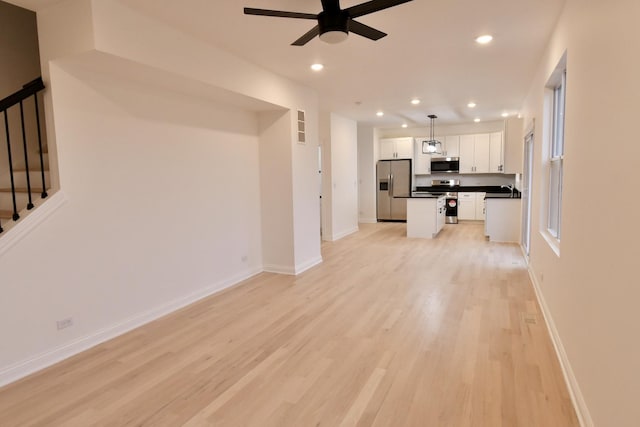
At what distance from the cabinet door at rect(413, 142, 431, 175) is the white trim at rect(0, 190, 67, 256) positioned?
899cm

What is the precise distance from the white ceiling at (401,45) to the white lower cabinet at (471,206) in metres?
3.89

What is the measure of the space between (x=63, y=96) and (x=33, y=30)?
64.4 inches

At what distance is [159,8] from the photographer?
2.90 meters

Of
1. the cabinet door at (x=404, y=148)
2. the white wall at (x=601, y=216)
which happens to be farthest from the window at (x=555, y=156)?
the cabinet door at (x=404, y=148)

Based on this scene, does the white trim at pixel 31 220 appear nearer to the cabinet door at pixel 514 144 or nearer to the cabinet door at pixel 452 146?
the cabinet door at pixel 514 144

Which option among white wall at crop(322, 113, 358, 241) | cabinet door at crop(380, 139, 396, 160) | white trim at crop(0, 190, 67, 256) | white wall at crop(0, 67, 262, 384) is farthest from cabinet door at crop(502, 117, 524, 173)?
white trim at crop(0, 190, 67, 256)

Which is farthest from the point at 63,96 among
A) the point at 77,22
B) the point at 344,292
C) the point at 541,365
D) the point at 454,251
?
the point at 454,251

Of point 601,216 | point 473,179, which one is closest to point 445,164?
point 473,179

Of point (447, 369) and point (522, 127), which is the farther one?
point (522, 127)

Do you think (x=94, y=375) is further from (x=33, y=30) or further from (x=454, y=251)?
(x=454, y=251)

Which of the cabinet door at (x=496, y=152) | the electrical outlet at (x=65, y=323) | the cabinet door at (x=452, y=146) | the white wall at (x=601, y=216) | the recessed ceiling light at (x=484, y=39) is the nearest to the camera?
the white wall at (x=601, y=216)

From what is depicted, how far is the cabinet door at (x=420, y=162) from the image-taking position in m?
10.3

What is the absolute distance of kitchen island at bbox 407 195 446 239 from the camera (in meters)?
7.75

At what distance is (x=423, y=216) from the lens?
25.6 feet
